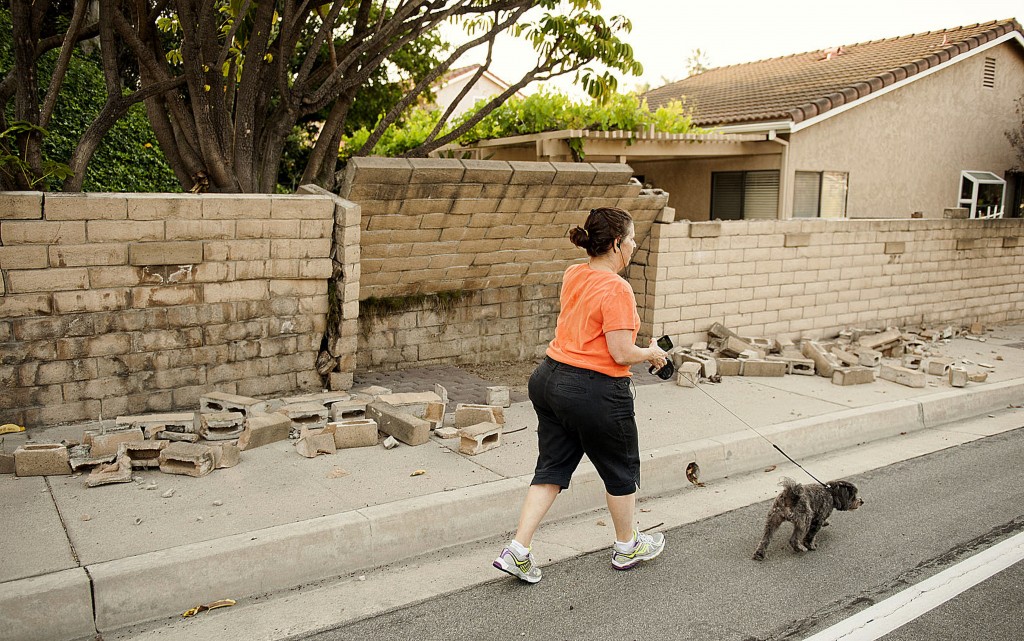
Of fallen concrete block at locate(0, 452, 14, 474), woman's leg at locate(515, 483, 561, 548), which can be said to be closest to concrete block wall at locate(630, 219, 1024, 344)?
woman's leg at locate(515, 483, 561, 548)

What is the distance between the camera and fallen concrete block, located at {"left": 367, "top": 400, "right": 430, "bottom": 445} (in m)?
6.55

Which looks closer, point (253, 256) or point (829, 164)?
point (253, 256)

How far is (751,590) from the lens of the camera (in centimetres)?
457

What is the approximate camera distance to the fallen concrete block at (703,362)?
919 cm

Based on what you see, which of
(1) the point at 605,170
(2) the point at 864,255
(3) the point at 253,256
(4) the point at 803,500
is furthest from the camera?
(2) the point at 864,255

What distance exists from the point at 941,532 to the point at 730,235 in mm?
5398

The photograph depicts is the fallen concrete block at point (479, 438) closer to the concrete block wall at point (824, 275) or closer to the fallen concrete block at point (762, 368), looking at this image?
the concrete block wall at point (824, 275)

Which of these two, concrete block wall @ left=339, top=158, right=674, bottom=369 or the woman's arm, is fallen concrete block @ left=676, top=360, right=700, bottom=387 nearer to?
concrete block wall @ left=339, top=158, right=674, bottom=369

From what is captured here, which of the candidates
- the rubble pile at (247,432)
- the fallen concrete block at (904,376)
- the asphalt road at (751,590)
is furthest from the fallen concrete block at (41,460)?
the fallen concrete block at (904,376)

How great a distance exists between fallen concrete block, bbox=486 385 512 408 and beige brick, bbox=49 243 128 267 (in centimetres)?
329

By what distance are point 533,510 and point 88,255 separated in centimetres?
410

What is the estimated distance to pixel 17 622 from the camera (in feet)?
12.6

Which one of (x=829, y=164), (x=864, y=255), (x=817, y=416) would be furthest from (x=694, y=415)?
(x=829, y=164)

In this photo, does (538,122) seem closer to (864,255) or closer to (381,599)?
(864,255)
